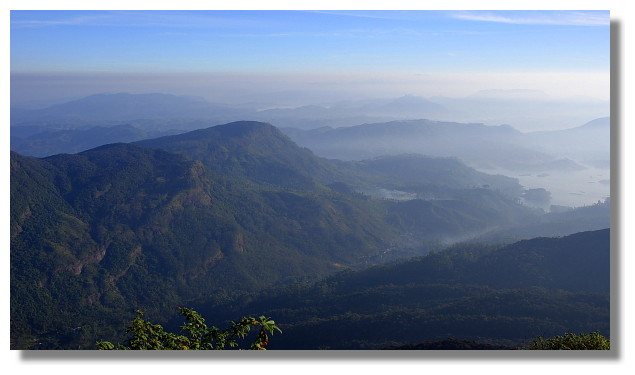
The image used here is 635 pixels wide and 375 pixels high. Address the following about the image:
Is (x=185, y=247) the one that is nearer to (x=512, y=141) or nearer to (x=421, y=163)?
(x=421, y=163)

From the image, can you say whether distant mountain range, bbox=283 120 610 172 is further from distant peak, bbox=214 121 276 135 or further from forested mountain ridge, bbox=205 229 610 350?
forested mountain ridge, bbox=205 229 610 350

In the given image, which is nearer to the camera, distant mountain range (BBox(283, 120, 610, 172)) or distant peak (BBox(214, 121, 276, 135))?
distant peak (BBox(214, 121, 276, 135))

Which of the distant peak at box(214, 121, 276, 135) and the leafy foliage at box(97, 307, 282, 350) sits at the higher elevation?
the distant peak at box(214, 121, 276, 135)

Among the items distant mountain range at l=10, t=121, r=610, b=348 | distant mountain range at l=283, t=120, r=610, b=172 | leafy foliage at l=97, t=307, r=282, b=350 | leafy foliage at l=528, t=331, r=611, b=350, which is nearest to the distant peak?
distant mountain range at l=10, t=121, r=610, b=348

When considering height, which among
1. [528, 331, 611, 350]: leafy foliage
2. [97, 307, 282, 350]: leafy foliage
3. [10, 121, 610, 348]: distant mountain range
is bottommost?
[10, 121, 610, 348]: distant mountain range

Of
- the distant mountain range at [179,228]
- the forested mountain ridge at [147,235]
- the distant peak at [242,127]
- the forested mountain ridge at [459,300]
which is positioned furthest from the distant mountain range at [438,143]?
the forested mountain ridge at [459,300]

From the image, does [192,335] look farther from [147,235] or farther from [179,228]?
[179,228]

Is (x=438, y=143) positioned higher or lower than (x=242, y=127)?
lower

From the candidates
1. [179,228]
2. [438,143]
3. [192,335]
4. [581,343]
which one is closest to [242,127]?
[179,228]
